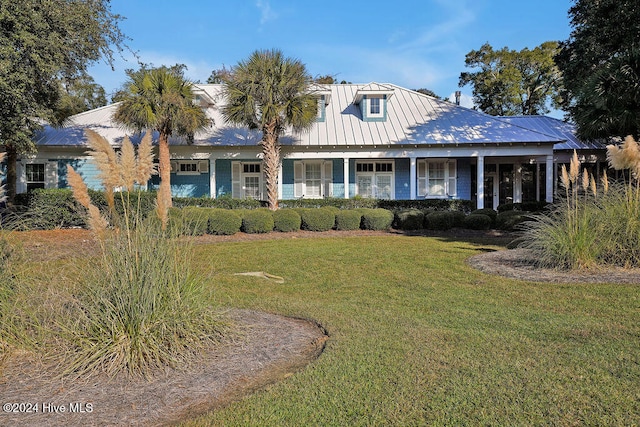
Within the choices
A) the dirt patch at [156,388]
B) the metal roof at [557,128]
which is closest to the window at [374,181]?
the metal roof at [557,128]

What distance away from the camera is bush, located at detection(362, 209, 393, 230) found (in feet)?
49.9

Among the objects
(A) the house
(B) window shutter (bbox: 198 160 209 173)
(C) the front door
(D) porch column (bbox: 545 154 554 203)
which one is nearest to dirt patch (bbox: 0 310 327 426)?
(A) the house

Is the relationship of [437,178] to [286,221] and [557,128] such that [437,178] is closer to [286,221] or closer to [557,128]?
[557,128]

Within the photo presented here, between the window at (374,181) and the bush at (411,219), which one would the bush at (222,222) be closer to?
the bush at (411,219)

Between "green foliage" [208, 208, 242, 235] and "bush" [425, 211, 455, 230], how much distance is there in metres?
6.45

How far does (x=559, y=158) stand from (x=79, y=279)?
22.1 meters

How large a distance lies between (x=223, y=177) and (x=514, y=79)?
22.7 metres

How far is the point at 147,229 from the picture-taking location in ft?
13.3

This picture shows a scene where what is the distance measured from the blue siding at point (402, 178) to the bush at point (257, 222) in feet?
28.0

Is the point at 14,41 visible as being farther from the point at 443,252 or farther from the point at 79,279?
the point at 443,252

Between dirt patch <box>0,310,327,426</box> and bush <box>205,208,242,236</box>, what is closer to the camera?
dirt patch <box>0,310,327,426</box>

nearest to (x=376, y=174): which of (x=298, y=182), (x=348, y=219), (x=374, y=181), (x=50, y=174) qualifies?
(x=374, y=181)

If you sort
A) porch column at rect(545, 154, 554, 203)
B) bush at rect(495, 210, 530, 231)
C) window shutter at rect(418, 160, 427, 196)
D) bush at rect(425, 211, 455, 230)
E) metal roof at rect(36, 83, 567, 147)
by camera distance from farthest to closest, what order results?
window shutter at rect(418, 160, 427, 196) < metal roof at rect(36, 83, 567, 147) < porch column at rect(545, 154, 554, 203) < bush at rect(425, 211, 455, 230) < bush at rect(495, 210, 530, 231)

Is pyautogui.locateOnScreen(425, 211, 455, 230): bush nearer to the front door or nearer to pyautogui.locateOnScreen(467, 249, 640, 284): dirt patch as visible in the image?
pyautogui.locateOnScreen(467, 249, 640, 284): dirt patch
